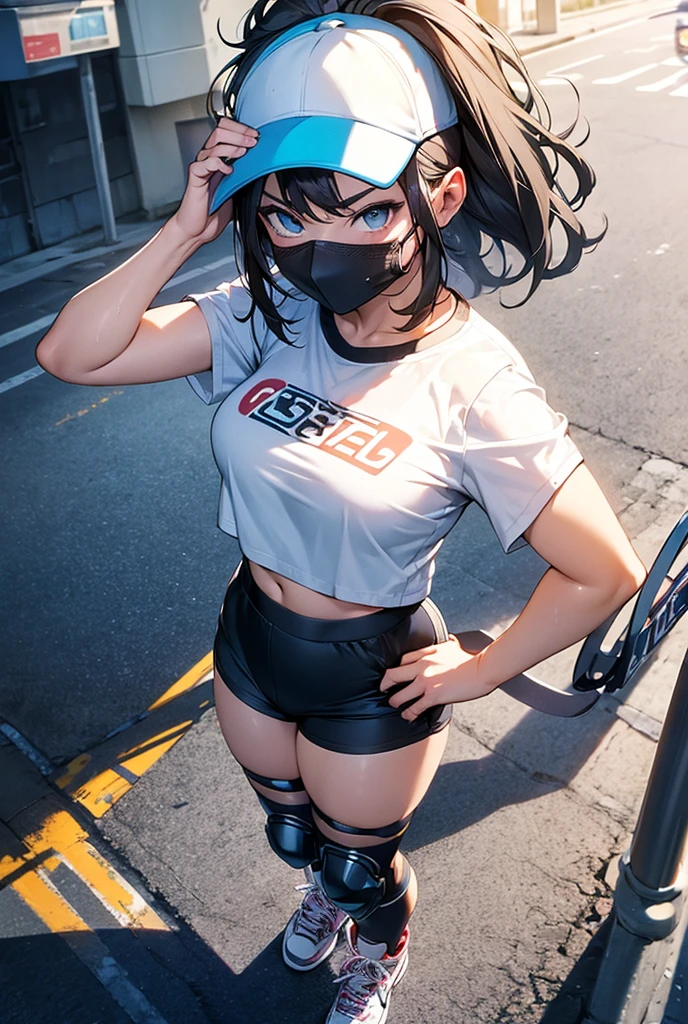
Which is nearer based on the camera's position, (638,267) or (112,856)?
(112,856)

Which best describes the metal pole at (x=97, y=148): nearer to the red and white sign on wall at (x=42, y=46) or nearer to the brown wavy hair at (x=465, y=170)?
the red and white sign on wall at (x=42, y=46)

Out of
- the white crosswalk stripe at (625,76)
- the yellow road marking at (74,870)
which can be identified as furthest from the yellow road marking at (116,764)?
the white crosswalk stripe at (625,76)

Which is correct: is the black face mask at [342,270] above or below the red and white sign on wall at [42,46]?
above

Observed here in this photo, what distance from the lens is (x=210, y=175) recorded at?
2.01 meters

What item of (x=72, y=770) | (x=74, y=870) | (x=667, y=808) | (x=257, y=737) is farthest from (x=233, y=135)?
(x=72, y=770)

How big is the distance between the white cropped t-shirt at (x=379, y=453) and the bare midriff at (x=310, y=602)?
6 centimetres

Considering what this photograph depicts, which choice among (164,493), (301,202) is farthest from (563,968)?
(164,493)

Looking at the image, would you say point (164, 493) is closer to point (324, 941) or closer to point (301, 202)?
point (324, 941)

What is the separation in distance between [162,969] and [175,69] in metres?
9.15

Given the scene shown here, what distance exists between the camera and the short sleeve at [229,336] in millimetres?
2273

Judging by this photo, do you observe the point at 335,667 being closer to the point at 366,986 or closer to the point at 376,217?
the point at 376,217

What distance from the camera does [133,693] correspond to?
164 inches

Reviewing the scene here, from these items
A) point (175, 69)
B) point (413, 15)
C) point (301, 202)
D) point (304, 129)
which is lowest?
point (175, 69)

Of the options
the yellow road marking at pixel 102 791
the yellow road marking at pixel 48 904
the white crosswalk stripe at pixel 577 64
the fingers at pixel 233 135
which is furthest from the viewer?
the white crosswalk stripe at pixel 577 64
